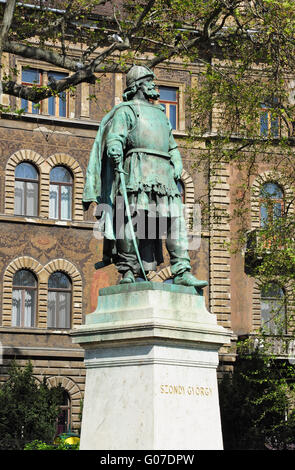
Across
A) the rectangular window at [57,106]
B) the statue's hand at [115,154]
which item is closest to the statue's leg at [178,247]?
the statue's hand at [115,154]

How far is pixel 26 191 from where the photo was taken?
32625mm

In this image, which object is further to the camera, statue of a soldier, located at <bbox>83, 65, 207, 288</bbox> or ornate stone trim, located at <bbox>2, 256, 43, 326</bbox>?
ornate stone trim, located at <bbox>2, 256, 43, 326</bbox>

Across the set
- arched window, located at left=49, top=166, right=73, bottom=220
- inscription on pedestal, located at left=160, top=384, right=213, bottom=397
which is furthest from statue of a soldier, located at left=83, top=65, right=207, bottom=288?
arched window, located at left=49, top=166, right=73, bottom=220

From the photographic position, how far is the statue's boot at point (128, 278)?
10.1 metres

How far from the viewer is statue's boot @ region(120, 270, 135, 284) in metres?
10.1

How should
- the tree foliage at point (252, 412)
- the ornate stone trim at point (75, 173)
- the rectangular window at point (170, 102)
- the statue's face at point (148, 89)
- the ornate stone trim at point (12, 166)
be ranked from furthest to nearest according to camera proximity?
the rectangular window at point (170, 102) < the ornate stone trim at point (75, 173) < the ornate stone trim at point (12, 166) < the tree foliage at point (252, 412) < the statue's face at point (148, 89)

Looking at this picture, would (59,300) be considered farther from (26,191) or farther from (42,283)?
(26,191)

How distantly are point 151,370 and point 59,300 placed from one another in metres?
23.4

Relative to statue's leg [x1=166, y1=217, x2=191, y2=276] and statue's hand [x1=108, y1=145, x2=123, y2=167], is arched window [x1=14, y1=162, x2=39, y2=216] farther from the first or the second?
statue's hand [x1=108, y1=145, x2=123, y2=167]

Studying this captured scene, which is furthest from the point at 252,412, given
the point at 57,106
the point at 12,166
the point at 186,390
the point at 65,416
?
the point at 186,390

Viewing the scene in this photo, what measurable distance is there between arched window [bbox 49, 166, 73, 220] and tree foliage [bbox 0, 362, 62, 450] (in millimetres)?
5824

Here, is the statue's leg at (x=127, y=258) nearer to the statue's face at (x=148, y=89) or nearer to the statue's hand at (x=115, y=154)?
the statue's hand at (x=115, y=154)

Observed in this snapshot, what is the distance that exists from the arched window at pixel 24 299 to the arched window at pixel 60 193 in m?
2.25
